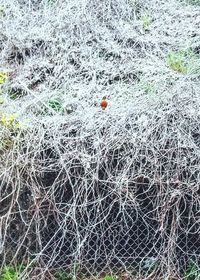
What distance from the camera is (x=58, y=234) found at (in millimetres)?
2977

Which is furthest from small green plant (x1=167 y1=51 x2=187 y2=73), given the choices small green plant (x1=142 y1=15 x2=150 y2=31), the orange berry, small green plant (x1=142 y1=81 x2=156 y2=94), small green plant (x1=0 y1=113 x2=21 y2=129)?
small green plant (x1=0 y1=113 x2=21 y2=129)

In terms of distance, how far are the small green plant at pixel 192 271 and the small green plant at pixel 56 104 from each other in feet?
3.74

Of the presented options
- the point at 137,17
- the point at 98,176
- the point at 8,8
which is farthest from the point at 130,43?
the point at 98,176

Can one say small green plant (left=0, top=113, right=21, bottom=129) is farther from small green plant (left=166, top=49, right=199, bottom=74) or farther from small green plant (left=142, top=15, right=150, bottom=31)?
small green plant (left=142, top=15, right=150, bottom=31)

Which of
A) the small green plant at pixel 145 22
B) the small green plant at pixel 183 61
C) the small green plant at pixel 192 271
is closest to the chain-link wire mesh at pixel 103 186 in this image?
the small green plant at pixel 192 271

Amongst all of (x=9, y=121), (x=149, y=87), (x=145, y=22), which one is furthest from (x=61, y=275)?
(x=145, y=22)

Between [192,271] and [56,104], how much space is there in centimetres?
123

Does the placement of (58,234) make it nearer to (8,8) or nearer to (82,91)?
(82,91)

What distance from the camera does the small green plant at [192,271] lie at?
9.37 feet

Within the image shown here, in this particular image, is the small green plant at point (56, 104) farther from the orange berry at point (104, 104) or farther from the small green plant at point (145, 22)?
the small green plant at point (145, 22)

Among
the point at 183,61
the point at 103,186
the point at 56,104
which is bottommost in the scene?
the point at 103,186

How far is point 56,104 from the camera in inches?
129

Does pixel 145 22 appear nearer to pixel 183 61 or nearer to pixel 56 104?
pixel 183 61

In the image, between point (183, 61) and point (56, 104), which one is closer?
point (56, 104)
